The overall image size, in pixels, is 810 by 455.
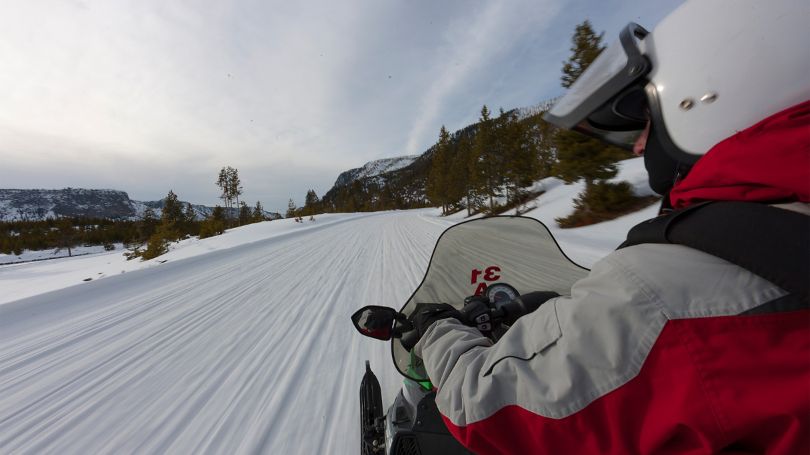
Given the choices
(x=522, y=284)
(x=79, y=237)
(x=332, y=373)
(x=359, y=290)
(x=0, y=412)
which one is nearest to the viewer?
(x=522, y=284)

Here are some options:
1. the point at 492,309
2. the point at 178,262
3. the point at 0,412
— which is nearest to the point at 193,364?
the point at 0,412

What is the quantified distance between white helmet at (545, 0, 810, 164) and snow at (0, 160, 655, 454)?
2.47 m

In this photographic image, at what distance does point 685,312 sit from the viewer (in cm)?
62

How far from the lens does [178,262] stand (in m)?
8.16

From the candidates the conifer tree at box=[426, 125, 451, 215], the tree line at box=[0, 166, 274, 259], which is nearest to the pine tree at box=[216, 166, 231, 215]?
the tree line at box=[0, 166, 274, 259]

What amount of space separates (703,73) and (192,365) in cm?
430

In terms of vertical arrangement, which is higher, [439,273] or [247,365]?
[439,273]

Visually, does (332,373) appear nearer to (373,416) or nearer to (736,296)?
(373,416)

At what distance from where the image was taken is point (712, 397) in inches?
Answer: 22.4

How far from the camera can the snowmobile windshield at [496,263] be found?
188 cm

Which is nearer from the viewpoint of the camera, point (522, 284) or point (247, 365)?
point (522, 284)

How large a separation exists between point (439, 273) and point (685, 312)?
1.38 m

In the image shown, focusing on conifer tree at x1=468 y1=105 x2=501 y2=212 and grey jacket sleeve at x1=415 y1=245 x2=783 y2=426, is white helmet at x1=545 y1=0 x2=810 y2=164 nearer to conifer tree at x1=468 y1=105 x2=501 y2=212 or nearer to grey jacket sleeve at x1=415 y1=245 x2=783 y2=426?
grey jacket sleeve at x1=415 y1=245 x2=783 y2=426

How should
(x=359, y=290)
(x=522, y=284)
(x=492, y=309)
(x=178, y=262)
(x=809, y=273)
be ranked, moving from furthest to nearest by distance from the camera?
(x=178, y=262) < (x=359, y=290) < (x=522, y=284) < (x=492, y=309) < (x=809, y=273)
